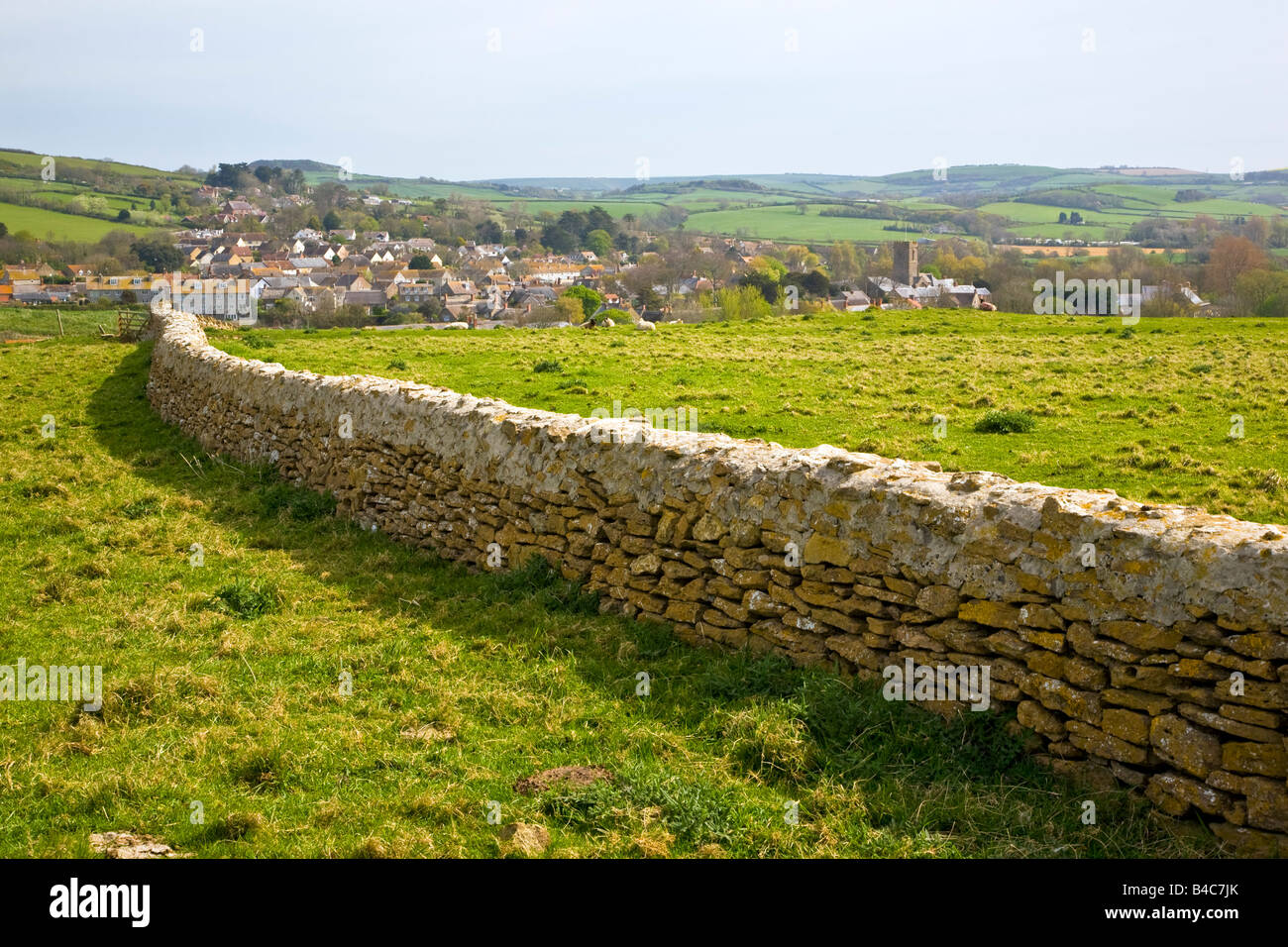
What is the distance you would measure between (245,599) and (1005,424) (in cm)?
1013

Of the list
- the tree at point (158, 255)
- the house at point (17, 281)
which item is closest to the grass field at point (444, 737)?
the house at point (17, 281)

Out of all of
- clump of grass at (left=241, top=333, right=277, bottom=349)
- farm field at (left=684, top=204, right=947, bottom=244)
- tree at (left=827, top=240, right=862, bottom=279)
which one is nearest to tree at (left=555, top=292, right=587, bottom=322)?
clump of grass at (left=241, top=333, right=277, bottom=349)

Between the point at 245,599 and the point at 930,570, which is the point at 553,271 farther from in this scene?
the point at 930,570

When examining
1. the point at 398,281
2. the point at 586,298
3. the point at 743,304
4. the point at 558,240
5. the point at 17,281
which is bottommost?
the point at 743,304

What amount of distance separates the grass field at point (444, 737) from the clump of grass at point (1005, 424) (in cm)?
780

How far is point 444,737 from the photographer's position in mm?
5891

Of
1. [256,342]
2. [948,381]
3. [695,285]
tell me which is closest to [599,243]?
[695,285]

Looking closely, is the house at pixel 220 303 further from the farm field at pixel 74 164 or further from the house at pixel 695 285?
the farm field at pixel 74 164

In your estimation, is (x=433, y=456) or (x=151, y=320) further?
(x=151, y=320)

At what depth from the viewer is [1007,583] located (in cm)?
530

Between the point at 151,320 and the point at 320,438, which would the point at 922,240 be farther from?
the point at 320,438
